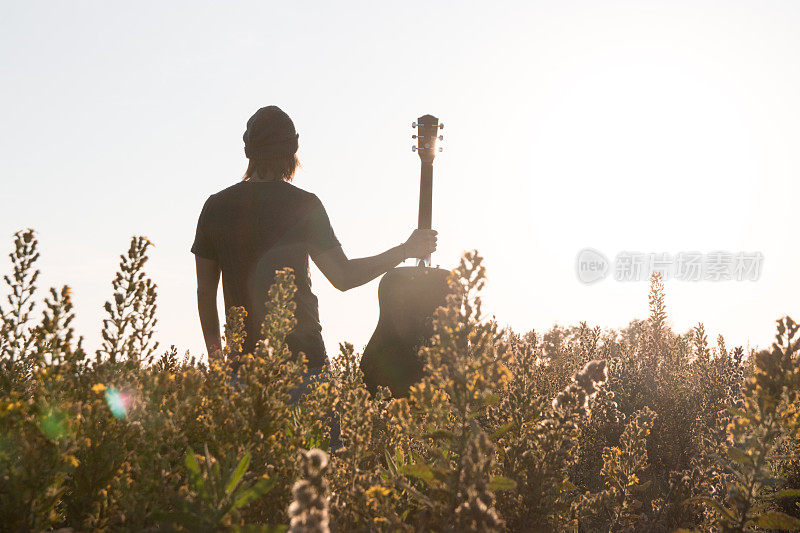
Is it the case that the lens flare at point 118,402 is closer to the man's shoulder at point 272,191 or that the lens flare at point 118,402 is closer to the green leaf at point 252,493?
the green leaf at point 252,493

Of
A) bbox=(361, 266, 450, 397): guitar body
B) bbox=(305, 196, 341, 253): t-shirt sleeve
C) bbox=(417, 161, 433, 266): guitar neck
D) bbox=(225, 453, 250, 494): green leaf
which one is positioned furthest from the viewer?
bbox=(417, 161, 433, 266): guitar neck

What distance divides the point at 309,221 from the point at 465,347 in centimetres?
325

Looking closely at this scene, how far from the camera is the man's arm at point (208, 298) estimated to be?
18.4 feet

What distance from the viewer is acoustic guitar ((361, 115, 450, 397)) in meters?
6.92

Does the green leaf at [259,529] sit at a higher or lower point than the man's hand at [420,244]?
lower

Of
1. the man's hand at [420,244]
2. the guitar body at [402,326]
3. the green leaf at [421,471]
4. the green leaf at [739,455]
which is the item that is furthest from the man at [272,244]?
the green leaf at [739,455]

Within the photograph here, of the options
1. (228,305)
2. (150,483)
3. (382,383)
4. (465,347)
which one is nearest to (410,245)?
(228,305)

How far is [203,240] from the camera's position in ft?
18.4

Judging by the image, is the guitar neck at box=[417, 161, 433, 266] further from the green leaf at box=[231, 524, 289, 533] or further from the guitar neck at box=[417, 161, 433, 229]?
the green leaf at box=[231, 524, 289, 533]

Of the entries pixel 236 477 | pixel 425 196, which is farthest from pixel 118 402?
pixel 425 196

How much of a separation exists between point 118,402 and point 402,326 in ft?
17.0

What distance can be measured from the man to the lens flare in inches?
106

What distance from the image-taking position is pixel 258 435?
89.7 inches

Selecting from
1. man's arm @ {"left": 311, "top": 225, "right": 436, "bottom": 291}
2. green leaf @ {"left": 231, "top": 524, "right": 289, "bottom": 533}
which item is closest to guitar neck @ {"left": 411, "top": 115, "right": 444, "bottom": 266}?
man's arm @ {"left": 311, "top": 225, "right": 436, "bottom": 291}
